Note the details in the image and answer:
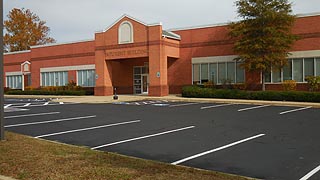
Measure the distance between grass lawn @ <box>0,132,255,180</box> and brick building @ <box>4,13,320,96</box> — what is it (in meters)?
23.7

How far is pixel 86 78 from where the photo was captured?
40500 mm

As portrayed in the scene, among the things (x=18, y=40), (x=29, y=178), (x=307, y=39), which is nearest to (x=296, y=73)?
(x=307, y=39)

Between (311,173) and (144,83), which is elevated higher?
(144,83)

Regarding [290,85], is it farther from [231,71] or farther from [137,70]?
[137,70]

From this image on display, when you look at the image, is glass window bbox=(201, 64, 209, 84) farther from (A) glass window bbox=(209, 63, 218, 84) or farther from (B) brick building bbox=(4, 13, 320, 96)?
(A) glass window bbox=(209, 63, 218, 84)

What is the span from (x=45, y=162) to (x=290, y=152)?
519 cm

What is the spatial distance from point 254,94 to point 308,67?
5.10m

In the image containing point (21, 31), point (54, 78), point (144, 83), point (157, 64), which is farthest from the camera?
point (21, 31)

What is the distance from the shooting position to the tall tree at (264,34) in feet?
86.3

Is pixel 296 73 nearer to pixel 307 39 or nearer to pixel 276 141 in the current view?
pixel 307 39

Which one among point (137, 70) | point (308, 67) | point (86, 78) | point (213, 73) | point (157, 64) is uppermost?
point (157, 64)

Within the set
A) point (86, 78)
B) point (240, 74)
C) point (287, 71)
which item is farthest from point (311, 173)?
point (86, 78)

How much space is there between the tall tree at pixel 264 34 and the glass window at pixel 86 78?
706 inches

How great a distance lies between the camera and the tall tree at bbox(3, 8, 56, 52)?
2579 inches
